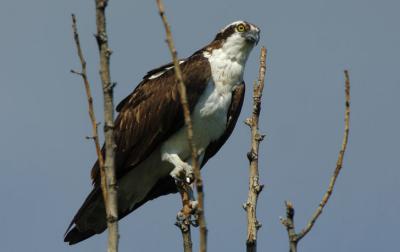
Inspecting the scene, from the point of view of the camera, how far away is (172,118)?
27.6 feet

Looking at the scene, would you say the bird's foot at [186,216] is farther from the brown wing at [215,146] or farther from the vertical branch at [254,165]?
the brown wing at [215,146]

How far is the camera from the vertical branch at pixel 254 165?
557 centimetres

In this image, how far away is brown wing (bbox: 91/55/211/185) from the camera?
839cm

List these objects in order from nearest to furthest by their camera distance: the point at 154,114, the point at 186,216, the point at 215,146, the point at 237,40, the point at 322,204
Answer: the point at 322,204 < the point at 186,216 < the point at 154,114 < the point at 237,40 < the point at 215,146

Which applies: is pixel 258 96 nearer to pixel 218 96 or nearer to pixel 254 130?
pixel 254 130

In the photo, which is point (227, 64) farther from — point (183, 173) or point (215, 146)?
point (183, 173)

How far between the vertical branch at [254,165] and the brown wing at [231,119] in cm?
211

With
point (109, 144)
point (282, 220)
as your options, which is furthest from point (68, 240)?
point (282, 220)

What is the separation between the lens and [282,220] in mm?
4113

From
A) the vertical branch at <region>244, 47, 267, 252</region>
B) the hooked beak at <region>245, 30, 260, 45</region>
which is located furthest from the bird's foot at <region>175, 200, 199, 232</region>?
the hooked beak at <region>245, 30, 260, 45</region>

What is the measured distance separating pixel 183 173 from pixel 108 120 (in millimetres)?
3871

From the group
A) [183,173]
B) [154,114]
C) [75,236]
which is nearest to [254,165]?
[183,173]

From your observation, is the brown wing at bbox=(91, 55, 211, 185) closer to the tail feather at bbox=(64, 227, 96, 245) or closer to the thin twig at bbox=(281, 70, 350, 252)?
the tail feather at bbox=(64, 227, 96, 245)

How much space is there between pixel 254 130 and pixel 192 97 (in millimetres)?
2198
